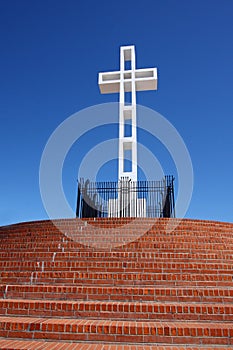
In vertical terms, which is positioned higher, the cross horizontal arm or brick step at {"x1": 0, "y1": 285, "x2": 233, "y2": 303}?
the cross horizontal arm

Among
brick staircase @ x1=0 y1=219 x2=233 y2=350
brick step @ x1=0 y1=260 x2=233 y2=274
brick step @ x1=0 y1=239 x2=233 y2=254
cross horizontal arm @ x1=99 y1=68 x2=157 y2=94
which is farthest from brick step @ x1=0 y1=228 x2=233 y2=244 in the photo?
cross horizontal arm @ x1=99 y1=68 x2=157 y2=94

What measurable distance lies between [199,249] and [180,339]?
9.39 feet

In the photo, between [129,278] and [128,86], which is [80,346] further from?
[128,86]

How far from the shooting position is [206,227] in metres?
7.22

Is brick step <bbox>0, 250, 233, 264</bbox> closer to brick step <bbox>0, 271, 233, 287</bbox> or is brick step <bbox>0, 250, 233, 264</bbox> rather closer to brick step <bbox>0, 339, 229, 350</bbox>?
brick step <bbox>0, 271, 233, 287</bbox>

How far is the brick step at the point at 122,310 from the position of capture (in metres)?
3.61

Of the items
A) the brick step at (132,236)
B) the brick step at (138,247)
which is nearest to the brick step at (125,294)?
the brick step at (138,247)

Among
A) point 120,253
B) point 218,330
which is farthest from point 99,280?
point 218,330

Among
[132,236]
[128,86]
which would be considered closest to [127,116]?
[128,86]

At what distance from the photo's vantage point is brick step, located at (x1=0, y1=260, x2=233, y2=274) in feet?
16.4

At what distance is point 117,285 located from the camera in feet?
15.3

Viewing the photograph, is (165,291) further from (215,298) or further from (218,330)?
(218,330)

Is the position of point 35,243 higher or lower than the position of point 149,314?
higher

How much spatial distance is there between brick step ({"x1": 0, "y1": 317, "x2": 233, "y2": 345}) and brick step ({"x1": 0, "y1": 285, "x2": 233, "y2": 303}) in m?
0.57
